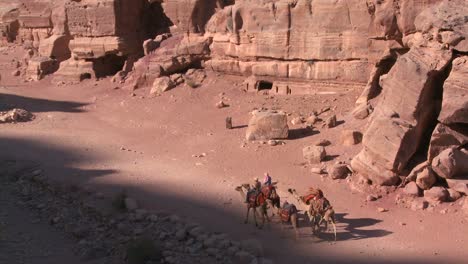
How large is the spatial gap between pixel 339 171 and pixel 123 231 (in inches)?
215

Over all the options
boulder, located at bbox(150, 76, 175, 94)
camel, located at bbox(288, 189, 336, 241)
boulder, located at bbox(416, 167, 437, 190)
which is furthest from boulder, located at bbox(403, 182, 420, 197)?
boulder, located at bbox(150, 76, 175, 94)

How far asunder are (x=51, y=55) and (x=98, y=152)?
1284 centimetres

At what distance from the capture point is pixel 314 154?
1365cm

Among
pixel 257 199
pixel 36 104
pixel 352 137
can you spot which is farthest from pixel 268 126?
pixel 36 104

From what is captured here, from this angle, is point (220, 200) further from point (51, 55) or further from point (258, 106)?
point (51, 55)

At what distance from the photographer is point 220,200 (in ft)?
39.0

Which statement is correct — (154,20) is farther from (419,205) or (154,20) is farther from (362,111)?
(419,205)

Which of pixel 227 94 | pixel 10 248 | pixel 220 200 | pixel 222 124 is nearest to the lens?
pixel 10 248

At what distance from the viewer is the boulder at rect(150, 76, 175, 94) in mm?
21547

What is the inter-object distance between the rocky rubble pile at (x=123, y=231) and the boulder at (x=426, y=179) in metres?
4.30

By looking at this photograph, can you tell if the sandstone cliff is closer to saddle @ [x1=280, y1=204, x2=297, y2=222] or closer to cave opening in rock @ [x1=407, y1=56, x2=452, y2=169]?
cave opening in rock @ [x1=407, y1=56, x2=452, y2=169]

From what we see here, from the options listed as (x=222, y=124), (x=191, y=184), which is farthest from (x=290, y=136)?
(x=191, y=184)

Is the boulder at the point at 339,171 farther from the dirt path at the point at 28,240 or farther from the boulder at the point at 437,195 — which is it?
the dirt path at the point at 28,240

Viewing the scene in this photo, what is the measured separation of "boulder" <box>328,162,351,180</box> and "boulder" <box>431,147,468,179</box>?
2167mm
